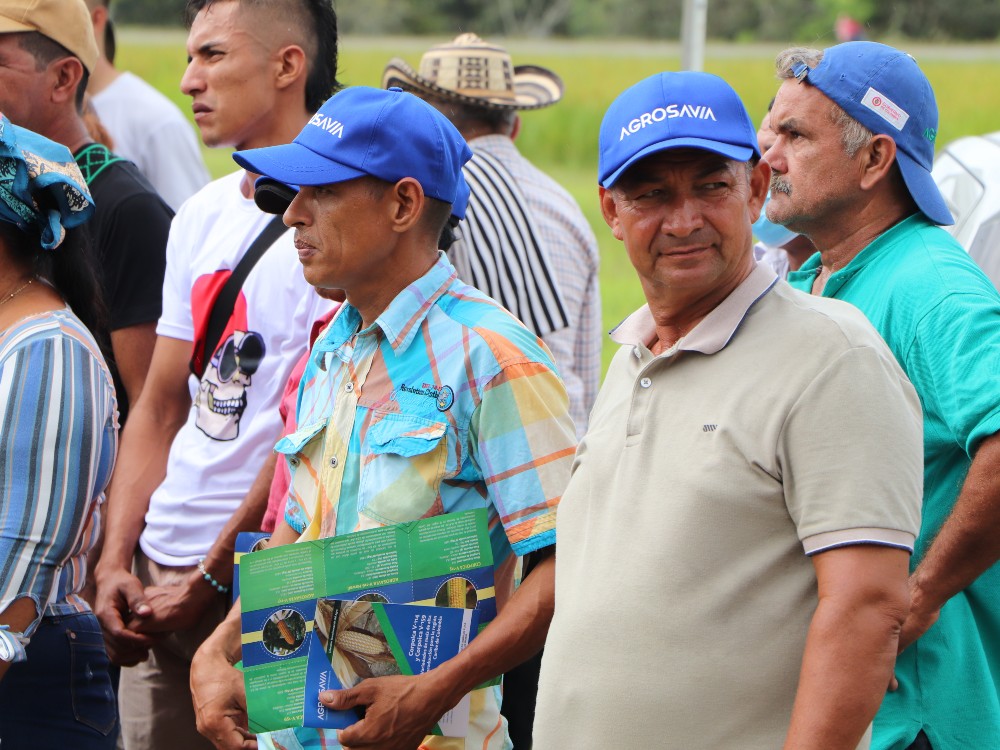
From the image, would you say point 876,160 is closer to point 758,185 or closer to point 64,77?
point 758,185

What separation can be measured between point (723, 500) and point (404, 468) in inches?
30.2

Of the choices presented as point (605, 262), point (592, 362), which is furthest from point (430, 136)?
point (605, 262)

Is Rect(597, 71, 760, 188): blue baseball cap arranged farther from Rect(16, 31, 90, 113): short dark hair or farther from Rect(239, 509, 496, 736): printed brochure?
Rect(16, 31, 90, 113): short dark hair

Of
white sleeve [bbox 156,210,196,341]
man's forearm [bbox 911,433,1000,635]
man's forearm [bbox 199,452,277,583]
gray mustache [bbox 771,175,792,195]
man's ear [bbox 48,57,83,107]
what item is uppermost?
man's ear [bbox 48,57,83,107]

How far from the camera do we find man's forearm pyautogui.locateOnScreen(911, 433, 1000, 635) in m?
2.31

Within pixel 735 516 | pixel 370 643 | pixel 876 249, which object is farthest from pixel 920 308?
pixel 370 643

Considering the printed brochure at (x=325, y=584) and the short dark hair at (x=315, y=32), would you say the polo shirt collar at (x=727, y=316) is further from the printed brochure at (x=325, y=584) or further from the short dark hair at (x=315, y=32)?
the short dark hair at (x=315, y=32)

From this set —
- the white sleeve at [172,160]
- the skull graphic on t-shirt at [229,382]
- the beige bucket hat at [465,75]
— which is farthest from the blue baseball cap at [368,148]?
the white sleeve at [172,160]

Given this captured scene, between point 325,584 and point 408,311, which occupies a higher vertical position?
point 408,311

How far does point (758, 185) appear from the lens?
2.21 meters

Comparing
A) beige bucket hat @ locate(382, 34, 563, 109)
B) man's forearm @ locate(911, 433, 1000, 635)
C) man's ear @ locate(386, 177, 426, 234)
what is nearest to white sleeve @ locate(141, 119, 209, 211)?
beige bucket hat @ locate(382, 34, 563, 109)

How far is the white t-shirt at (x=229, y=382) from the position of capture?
3.34 m

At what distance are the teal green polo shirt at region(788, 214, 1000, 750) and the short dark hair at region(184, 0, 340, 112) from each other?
6.10ft

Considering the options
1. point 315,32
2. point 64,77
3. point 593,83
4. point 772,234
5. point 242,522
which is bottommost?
point 242,522
